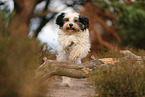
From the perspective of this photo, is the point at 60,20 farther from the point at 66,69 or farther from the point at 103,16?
the point at 103,16

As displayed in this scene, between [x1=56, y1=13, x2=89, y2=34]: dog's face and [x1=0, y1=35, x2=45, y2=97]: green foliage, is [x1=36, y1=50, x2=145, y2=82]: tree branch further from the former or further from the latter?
[x1=0, y1=35, x2=45, y2=97]: green foliage

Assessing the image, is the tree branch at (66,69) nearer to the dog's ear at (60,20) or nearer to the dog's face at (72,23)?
the dog's face at (72,23)

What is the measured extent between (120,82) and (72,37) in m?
1.97

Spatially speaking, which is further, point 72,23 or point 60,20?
point 60,20

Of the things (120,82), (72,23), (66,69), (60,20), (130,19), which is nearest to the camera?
(120,82)

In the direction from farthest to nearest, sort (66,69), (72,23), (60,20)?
(60,20), (72,23), (66,69)

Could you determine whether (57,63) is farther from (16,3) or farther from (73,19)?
(16,3)

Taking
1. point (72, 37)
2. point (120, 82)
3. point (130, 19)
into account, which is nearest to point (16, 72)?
point (120, 82)

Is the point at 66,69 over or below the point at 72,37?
below

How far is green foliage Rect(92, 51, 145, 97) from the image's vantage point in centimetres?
349

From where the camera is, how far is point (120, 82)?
11.4ft

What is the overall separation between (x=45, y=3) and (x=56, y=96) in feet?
45.1

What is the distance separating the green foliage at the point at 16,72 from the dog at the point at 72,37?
8.41ft

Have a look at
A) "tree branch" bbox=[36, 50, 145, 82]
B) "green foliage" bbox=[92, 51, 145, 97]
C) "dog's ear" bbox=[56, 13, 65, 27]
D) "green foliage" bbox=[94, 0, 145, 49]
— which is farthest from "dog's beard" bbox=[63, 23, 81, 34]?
"green foliage" bbox=[94, 0, 145, 49]
